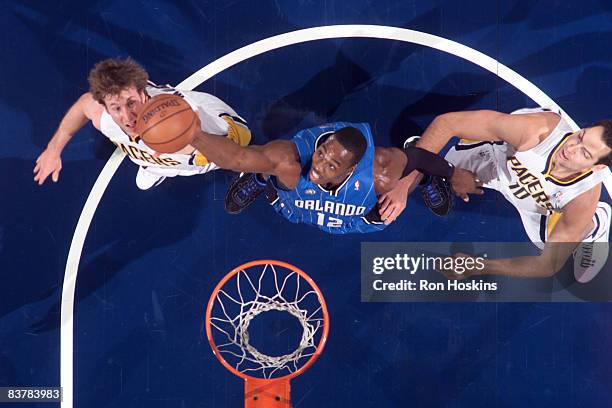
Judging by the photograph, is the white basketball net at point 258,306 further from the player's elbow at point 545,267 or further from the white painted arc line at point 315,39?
the player's elbow at point 545,267

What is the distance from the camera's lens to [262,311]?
5.95 metres

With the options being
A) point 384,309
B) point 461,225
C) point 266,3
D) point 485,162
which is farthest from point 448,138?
point 266,3

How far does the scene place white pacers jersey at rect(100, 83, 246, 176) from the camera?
18.6 ft

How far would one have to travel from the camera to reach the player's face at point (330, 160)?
5.03 metres

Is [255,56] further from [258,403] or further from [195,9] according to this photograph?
[258,403]

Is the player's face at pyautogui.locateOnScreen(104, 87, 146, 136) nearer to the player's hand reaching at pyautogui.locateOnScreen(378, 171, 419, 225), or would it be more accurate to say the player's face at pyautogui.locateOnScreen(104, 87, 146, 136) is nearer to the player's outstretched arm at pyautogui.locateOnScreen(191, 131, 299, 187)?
the player's outstretched arm at pyautogui.locateOnScreen(191, 131, 299, 187)

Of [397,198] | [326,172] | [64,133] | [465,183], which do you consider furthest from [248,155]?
[465,183]

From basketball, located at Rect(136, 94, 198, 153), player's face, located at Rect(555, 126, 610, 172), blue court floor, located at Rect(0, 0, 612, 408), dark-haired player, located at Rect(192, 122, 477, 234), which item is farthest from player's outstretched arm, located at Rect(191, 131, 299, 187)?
player's face, located at Rect(555, 126, 610, 172)

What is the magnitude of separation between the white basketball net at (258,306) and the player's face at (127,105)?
5.29 ft

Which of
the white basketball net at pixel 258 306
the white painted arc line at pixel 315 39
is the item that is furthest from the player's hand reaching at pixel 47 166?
the white basketball net at pixel 258 306

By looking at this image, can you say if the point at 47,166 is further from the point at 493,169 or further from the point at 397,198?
the point at 493,169

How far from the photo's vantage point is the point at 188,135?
189 inches

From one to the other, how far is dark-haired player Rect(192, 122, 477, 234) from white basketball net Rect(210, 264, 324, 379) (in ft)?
1.82

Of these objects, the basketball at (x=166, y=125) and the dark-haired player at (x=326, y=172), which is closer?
the basketball at (x=166, y=125)
